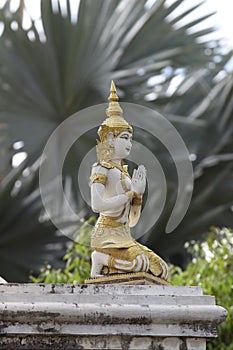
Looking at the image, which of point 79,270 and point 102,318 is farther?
point 79,270

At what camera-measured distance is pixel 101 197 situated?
575cm

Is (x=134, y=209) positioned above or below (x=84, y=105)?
below

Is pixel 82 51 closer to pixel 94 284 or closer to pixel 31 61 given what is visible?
pixel 31 61

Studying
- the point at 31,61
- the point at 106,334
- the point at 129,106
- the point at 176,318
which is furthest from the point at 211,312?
the point at 31,61

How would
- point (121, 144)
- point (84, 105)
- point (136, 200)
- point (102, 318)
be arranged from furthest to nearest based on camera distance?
point (84, 105) → point (121, 144) → point (136, 200) → point (102, 318)

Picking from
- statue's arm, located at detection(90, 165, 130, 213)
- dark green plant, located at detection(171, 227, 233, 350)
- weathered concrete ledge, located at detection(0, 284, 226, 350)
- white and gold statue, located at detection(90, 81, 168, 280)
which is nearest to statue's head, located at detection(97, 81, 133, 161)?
white and gold statue, located at detection(90, 81, 168, 280)

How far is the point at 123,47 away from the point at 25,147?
6.21 ft

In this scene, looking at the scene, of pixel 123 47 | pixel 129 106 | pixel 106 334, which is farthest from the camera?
pixel 123 47

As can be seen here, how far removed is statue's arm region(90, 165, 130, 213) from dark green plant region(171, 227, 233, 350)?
4.13m

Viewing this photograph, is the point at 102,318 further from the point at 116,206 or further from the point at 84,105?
the point at 84,105

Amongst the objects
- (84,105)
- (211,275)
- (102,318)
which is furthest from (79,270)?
(102,318)

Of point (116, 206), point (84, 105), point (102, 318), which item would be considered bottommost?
point (102, 318)

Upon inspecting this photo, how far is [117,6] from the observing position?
14.1 m

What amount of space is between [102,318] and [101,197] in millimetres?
821
